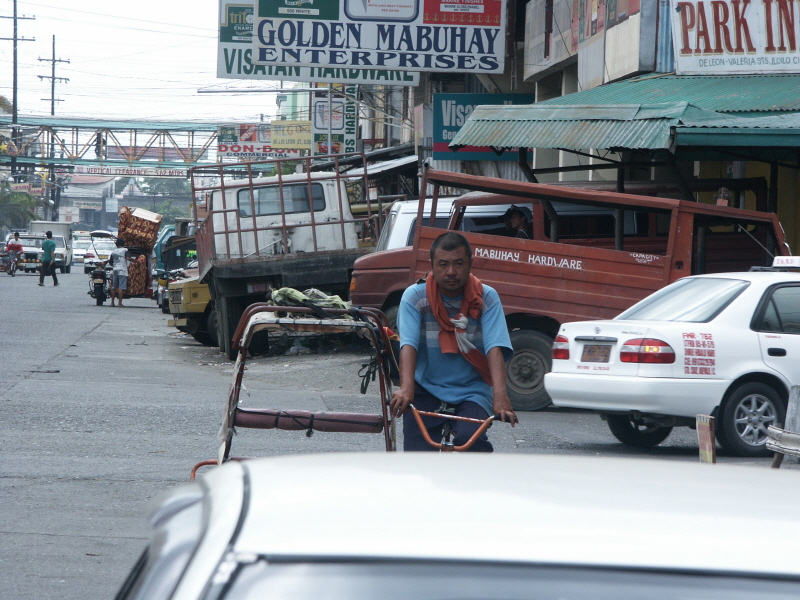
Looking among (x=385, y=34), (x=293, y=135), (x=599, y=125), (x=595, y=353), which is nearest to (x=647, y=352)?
(x=595, y=353)

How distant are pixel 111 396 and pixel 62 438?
8.29 feet

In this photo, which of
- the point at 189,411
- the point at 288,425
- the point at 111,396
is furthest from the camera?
the point at 111,396

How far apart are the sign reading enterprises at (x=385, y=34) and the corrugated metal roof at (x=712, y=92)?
316cm

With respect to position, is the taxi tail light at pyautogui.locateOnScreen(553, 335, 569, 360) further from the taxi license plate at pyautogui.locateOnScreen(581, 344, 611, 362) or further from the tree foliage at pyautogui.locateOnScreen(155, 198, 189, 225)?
the tree foliage at pyautogui.locateOnScreen(155, 198, 189, 225)

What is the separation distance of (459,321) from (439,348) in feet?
0.52

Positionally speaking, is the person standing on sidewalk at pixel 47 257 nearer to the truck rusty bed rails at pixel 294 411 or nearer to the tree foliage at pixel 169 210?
the truck rusty bed rails at pixel 294 411

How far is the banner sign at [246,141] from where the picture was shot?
6194 centimetres

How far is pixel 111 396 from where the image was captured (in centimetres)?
1123

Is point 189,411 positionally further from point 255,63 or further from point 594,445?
point 255,63

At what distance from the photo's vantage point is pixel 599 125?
1234cm

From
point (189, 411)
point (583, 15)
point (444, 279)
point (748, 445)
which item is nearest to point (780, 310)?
point (748, 445)

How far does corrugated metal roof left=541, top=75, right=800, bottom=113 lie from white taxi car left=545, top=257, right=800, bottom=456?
3.53 m

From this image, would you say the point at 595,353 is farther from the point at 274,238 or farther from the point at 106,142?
the point at 106,142

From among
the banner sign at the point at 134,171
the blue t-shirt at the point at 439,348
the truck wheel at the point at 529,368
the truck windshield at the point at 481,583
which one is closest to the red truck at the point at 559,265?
the truck wheel at the point at 529,368
